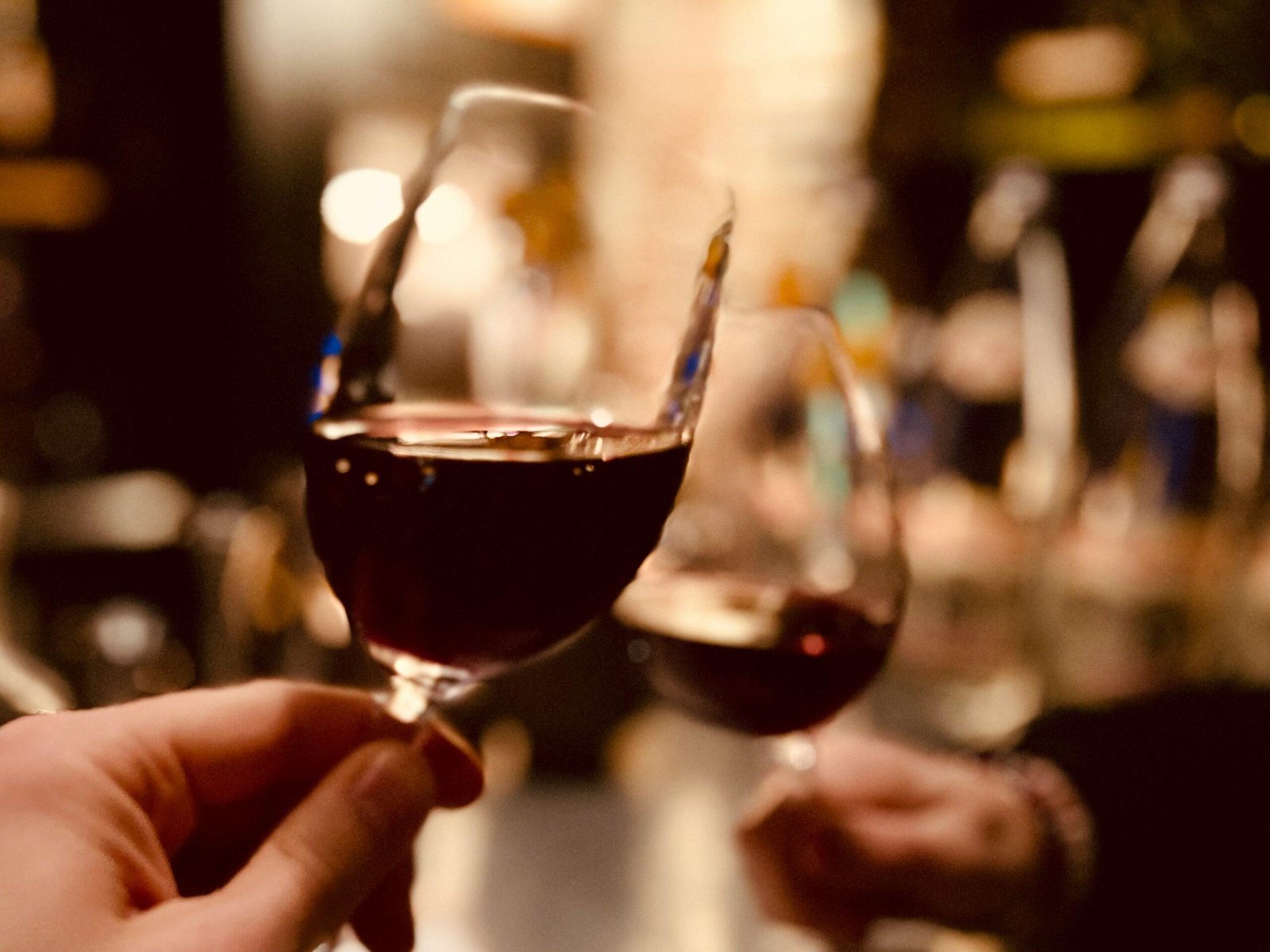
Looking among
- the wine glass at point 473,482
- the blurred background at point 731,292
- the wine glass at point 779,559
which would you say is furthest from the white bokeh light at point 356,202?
the wine glass at point 473,482

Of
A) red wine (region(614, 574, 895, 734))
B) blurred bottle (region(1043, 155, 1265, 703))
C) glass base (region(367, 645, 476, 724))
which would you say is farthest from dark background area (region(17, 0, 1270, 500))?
glass base (region(367, 645, 476, 724))

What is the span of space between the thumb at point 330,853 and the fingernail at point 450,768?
0.20ft

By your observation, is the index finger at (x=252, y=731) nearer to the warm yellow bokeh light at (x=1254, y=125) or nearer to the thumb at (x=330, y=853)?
the thumb at (x=330, y=853)

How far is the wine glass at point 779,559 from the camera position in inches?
24.6

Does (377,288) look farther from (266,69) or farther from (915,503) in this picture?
(266,69)

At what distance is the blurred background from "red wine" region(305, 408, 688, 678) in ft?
0.69

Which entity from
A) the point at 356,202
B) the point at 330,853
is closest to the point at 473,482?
the point at 330,853

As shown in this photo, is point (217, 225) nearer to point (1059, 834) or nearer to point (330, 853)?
point (1059, 834)

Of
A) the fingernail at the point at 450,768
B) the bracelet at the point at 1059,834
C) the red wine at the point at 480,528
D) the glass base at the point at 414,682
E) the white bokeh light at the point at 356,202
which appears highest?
the white bokeh light at the point at 356,202

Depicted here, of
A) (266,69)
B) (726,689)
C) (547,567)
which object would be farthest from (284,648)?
(266,69)

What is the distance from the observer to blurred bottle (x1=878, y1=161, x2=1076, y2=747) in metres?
1.58

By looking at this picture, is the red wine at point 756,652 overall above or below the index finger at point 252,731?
below

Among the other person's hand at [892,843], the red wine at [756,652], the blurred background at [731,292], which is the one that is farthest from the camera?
the blurred background at [731,292]

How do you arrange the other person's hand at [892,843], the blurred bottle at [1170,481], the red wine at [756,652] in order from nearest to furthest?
the red wine at [756,652], the other person's hand at [892,843], the blurred bottle at [1170,481]
